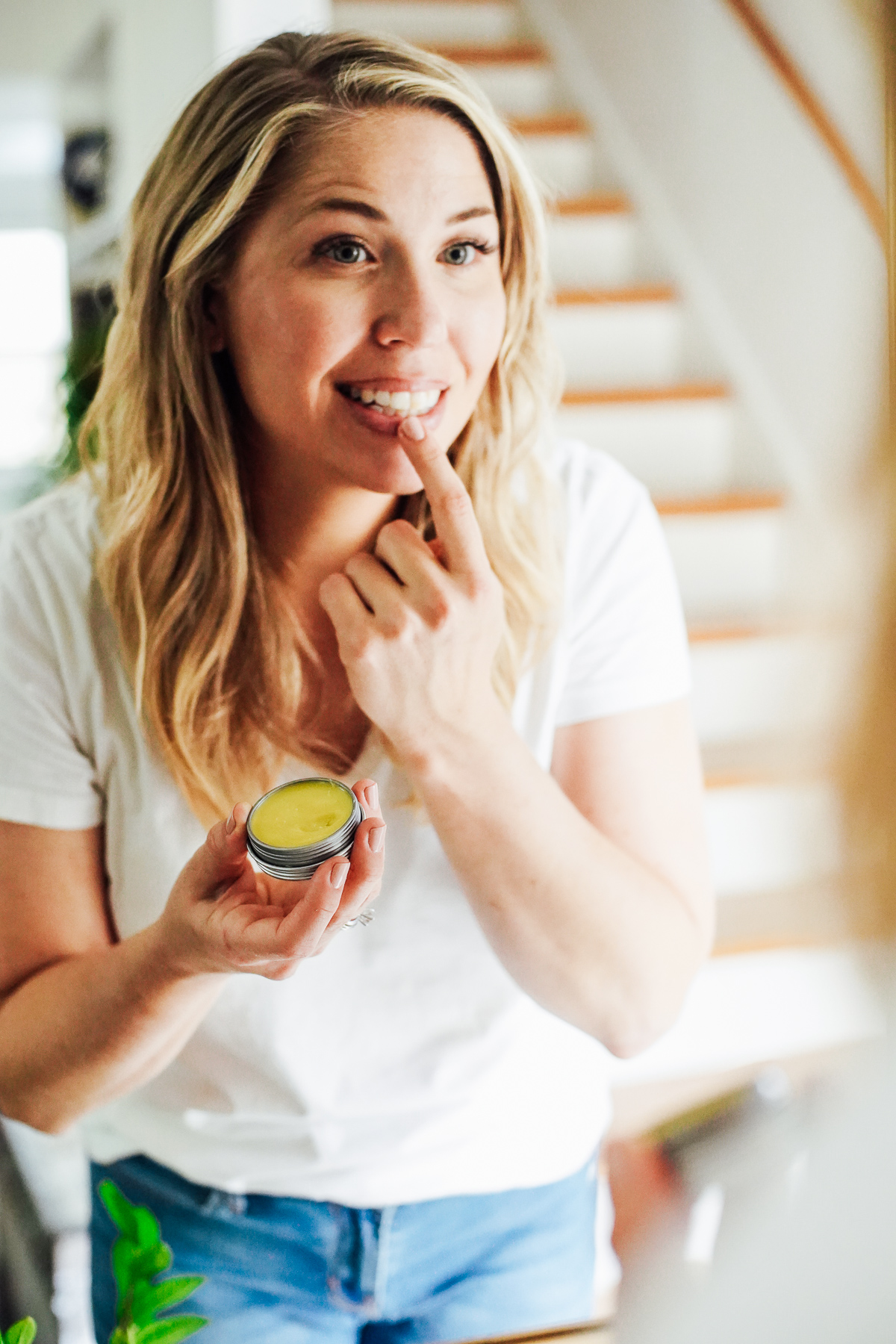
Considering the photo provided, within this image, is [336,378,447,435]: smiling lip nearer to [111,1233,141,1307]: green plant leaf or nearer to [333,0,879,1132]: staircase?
[333,0,879,1132]: staircase

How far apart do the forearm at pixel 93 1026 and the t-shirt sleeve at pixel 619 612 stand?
27 centimetres

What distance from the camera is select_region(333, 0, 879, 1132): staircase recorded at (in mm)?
640

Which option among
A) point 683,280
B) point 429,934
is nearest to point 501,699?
point 429,934

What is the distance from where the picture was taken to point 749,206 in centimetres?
67

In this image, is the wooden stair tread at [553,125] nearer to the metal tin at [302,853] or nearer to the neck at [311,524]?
the neck at [311,524]

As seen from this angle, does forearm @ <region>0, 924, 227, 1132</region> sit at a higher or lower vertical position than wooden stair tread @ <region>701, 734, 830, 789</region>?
lower

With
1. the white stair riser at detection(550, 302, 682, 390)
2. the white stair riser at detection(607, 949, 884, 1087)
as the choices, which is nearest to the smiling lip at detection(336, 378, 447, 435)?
the white stair riser at detection(550, 302, 682, 390)

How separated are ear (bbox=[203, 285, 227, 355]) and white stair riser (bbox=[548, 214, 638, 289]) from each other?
199mm

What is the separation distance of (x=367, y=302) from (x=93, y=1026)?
0.41 meters

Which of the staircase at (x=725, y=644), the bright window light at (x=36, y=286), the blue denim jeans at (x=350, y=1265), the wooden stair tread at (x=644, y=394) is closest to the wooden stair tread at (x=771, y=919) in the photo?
the staircase at (x=725, y=644)

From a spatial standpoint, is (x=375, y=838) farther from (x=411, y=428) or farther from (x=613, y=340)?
(x=613, y=340)

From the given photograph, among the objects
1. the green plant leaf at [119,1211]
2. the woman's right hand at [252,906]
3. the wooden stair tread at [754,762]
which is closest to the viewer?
the woman's right hand at [252,906]

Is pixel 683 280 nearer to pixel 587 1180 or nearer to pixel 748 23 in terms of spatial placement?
A: pixel 748 23

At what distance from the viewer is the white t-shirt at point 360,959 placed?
576mm
